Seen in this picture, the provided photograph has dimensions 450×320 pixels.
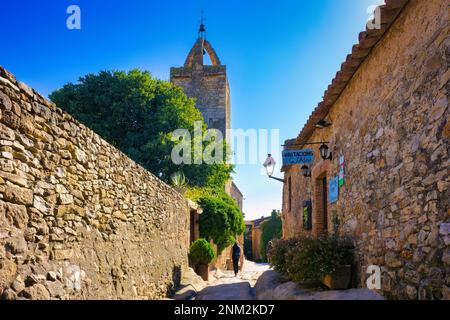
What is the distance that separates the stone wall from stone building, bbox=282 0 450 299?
3438mm

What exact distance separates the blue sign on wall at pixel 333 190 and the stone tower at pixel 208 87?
1930cm

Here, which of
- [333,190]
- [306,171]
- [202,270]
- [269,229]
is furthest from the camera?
[269,229]

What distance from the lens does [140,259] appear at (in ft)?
21.7

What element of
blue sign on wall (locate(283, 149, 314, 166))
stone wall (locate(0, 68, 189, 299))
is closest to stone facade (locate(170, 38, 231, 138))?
blue sign on wall (locate(283, 149, 314, 166))

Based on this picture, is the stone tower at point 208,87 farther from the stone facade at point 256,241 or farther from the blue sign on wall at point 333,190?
the blue sign on wall at point 333,190

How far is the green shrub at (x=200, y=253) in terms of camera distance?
11.8m

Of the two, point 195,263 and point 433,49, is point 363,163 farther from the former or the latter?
point 195,263

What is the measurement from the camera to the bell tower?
27000 mm

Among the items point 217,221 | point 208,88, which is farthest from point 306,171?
point 208,88

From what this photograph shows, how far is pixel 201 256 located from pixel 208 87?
17.2 meters

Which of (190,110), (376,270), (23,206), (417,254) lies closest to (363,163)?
(376,270)

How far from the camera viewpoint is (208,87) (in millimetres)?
27078

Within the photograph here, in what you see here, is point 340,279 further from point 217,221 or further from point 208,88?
point 208,88
